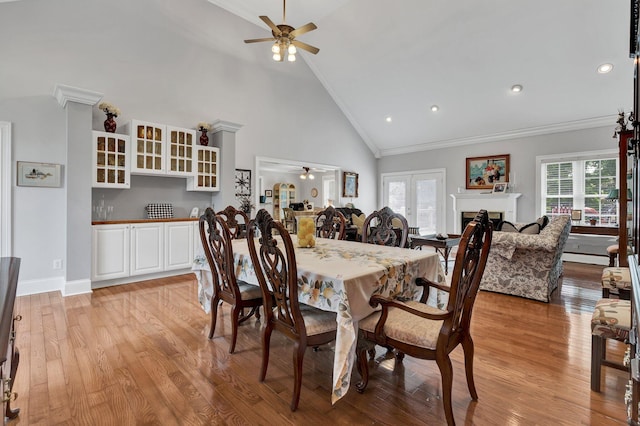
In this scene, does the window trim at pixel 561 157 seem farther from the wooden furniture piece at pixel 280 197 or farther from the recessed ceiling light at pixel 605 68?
the wooden furniture piece at pixel 280 197

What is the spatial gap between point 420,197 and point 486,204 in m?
1.71

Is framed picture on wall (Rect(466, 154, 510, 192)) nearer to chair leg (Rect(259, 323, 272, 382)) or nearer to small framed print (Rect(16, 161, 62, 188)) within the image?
chair leg (Rect(259, 323, 272, 382))

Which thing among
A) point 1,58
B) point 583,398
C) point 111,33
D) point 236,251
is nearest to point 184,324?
point 236,251

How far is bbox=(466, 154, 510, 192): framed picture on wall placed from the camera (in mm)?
7027

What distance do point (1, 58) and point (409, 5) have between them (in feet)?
18.5

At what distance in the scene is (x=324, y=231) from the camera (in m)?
3.39

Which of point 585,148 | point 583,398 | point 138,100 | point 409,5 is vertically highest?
point 409,5

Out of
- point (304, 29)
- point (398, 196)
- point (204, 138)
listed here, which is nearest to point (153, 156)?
point (204, 138)

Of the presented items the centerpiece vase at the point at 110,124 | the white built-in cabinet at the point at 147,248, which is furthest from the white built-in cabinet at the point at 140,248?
the centerpiece vase at the point at 110,124

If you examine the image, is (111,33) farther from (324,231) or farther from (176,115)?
(324,231)

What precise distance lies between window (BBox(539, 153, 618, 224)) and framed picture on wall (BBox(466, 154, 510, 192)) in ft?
2.28

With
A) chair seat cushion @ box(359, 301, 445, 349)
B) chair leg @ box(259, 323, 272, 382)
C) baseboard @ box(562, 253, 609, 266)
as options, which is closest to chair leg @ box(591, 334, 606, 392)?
chair seat cushion @ box(359, 301, 445, 349)

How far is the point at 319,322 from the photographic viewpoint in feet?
6.00

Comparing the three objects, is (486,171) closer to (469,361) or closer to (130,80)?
(469,361)
